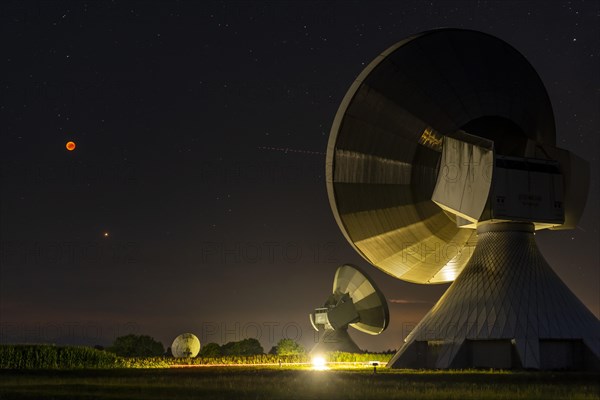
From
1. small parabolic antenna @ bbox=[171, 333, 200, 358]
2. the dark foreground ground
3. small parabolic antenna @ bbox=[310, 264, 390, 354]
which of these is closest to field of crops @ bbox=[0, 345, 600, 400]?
the dark foreground ground

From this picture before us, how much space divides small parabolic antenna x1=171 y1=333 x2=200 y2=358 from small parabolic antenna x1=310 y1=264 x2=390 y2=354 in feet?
43.3

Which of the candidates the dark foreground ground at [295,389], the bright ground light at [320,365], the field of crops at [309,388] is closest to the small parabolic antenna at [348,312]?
the bright ground light at [320,365]

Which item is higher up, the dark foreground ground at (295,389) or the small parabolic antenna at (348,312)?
the small parabolic antenna at (348,312)

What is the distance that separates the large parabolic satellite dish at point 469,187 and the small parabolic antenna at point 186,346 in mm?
30346

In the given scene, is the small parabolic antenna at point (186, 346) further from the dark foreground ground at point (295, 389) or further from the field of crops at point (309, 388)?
the dark foreground ground at point (295, 389)

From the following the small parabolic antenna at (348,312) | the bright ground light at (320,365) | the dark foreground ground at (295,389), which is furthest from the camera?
the small parabolic antenna at (348,312)

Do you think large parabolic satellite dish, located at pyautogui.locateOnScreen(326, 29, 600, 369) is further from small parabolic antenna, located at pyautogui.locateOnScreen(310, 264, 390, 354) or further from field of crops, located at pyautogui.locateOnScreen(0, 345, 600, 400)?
small parabolic antenna, located at pyautogui.locateOnScreen(310, 264, 390, 354)

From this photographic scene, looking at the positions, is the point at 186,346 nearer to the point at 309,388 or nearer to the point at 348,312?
the point at 348,312

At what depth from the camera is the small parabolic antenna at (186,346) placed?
65062mm

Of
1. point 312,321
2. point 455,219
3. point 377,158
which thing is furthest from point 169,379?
point 312,321

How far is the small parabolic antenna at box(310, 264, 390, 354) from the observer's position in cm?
5153

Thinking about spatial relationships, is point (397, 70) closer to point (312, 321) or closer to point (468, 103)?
point (468, 103)

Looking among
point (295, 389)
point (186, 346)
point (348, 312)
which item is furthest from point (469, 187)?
point (186, 346)

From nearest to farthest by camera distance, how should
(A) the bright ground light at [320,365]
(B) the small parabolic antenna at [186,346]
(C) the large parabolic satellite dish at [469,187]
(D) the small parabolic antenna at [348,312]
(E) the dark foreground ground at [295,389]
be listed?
(E) the dark foreground ground at [295,389] → (C) the large parabolic satellite dish at [469,187] → (A) the bright ground light at [320,365] → (D) the small parabolic antenna at [348,312] → (B) the small parabolic antenna at [186,346]
